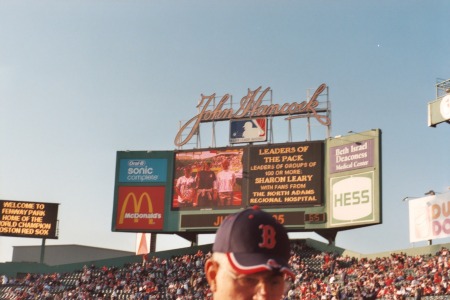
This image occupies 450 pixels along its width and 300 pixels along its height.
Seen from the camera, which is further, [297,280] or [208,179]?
[208,179]

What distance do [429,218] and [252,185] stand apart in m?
9.30

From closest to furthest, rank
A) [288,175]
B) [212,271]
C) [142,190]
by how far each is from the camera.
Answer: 1. [212,271]
2. [288,175]
3. [142,190]

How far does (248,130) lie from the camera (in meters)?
40.8

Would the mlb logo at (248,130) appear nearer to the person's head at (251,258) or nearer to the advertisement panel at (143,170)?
the advertisement panel at (143,170)

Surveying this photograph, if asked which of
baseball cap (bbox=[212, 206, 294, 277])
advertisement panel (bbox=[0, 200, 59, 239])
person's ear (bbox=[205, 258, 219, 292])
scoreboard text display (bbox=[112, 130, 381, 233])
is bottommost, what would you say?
person's ear (bbox=[205, 258, 219, 292])

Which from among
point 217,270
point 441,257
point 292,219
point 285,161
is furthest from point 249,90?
point 217,270

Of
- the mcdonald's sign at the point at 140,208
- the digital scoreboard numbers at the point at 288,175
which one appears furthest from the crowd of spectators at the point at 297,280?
the digital scoreboard numbers at the point at 288,175

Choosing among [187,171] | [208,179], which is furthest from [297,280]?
[187,171]

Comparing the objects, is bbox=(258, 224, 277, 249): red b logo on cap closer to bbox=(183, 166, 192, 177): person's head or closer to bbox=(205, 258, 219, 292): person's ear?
bbox=(205, 258, 219, 292): person's ear

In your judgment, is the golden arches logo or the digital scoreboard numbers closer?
the digital scoreboard numbers

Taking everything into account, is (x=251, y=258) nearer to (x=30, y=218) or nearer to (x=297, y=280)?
(x=297, y=280)

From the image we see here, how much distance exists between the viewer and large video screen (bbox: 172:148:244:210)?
3950 cm

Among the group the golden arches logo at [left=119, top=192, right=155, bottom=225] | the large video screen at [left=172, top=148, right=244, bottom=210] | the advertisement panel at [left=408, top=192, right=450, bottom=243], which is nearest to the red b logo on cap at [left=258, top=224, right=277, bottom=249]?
the advertisement panel at [left=408, top=192, right=450, bottom=243]

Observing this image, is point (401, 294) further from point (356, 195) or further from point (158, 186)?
point (158, 186)
